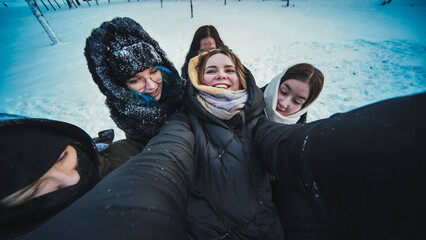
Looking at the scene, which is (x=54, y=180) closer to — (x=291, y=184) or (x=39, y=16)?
(x=291, y=184)

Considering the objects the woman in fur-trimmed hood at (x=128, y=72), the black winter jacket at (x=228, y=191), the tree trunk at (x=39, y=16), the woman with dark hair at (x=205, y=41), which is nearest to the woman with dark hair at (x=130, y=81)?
the woman in fur-trimmed hood at (x=128, y=72)

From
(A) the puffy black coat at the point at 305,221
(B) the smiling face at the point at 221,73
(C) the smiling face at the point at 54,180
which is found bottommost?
(A) the puffy black coat at the point at 305,221

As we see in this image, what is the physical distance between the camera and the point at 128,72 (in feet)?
4.83

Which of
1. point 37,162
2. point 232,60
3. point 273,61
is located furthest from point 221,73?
point 273,61

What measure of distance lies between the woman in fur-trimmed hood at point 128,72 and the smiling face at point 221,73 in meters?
0.51

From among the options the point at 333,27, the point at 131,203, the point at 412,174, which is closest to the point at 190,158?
the point at 131,203

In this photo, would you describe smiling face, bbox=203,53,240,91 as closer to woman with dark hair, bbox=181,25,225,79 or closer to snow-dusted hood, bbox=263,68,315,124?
snow-dusted hood, bbox=263,68,315,124

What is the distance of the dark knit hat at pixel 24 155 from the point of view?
670 millimetres

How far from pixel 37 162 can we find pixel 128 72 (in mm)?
1038

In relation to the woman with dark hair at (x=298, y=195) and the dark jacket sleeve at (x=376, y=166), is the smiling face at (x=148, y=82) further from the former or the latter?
the dark jacket sleeve at (x=376, y=166)

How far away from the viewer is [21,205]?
72 cm

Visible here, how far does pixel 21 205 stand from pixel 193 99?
1.20 metres

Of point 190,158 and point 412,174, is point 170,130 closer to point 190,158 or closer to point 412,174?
point 190,158

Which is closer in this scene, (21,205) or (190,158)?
(21,205)
